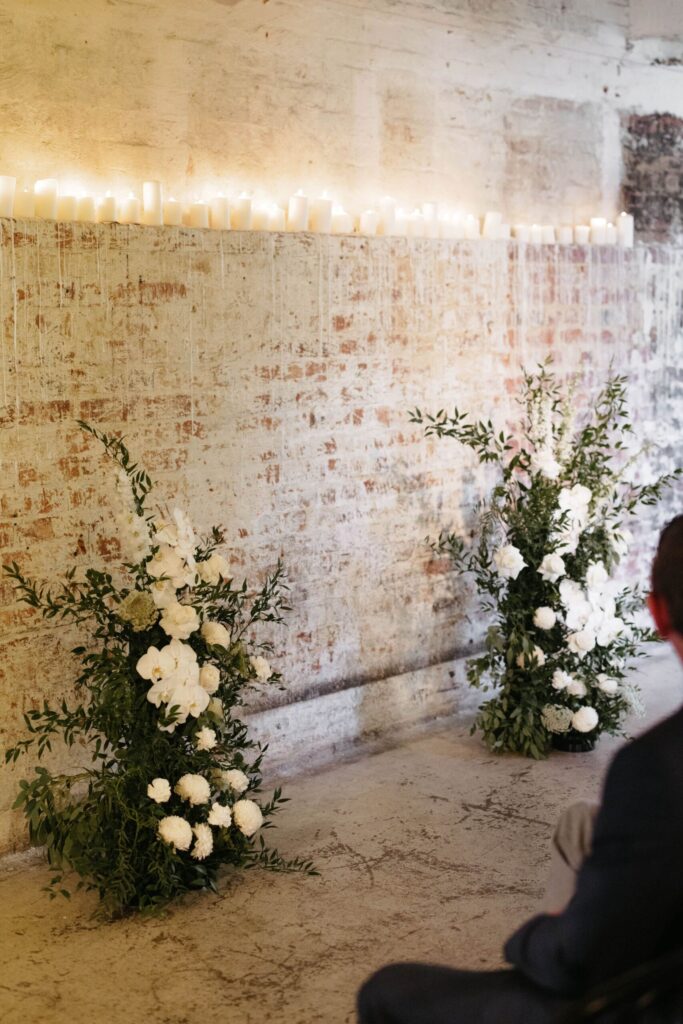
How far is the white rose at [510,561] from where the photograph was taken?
13.8ft

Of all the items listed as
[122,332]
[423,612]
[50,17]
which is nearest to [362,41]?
[50,17]

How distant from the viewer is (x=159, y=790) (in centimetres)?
316

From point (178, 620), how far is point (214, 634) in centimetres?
14

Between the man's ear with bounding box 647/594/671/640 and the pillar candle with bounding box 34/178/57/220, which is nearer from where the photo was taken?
the man's ear with bounding box 647/594/671/640

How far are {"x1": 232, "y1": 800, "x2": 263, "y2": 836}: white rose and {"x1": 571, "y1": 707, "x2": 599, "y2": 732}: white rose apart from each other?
136cm

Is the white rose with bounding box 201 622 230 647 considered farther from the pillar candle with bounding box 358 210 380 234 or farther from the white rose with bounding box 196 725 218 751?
the pillar candle with bounding box 358 210 380 234

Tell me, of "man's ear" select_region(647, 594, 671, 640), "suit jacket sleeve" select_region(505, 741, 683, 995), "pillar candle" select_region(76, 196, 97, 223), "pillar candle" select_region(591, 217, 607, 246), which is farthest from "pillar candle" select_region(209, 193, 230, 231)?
"suit jacket sleeve" select_region(505, 741, 683, 995)

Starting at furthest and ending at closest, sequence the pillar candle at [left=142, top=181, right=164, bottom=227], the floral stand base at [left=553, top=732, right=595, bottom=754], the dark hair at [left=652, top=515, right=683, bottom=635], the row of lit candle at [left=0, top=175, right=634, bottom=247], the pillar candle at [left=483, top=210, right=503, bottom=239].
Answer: the pillar candle at [left=483, top=210, right=503, bottom=239] < the floral stand base at [left=553, top=732, right=595, bottom=754] < the pillar candle at [left=142, top=181, right=164, bottom=227] < the row of lit candle at [left=0, top=175, right=634, bottom=247] < the dark hair at [left=652, top=515, right=683, bottom=635]

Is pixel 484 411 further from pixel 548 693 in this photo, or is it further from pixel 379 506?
pixel 548 693

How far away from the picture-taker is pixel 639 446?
555 cm

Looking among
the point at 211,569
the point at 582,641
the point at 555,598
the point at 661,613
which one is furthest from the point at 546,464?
the point at 661,613

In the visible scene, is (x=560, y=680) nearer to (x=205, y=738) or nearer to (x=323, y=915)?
(x=323, y=915)

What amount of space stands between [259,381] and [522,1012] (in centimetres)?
267

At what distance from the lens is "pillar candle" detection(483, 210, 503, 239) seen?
493cm
